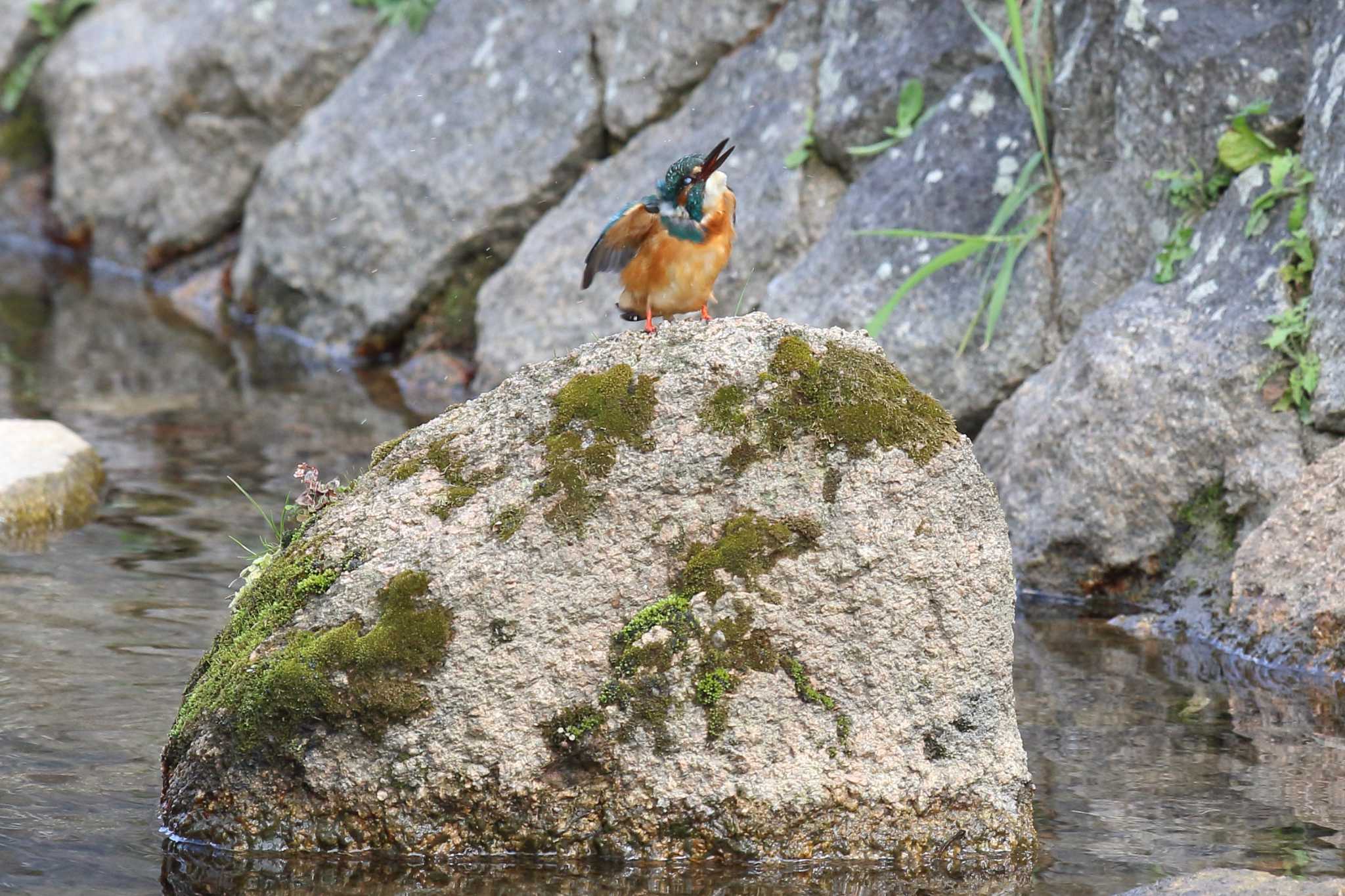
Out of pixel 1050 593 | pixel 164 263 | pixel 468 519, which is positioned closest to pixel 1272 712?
pixel 1050 593

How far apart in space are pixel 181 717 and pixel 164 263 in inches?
434

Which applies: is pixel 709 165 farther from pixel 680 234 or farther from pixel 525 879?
pixel 525 879

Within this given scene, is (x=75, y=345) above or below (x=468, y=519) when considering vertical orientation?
above

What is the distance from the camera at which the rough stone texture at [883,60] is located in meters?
8.86

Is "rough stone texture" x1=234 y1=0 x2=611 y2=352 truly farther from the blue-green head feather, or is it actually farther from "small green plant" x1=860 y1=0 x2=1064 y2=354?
the blue-green head feather

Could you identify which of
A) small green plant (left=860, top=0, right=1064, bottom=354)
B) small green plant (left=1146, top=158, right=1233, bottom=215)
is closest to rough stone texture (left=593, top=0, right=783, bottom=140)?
small green plant (left=860, top=0, right=1064, bottom=354)

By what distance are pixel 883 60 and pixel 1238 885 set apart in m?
6.32

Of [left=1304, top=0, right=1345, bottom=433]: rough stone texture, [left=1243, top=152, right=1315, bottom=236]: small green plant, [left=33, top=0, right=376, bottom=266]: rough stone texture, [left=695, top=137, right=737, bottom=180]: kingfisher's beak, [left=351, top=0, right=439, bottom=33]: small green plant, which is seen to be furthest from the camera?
[left=33, top=0, right=376, bottom=266]: rough stone texture

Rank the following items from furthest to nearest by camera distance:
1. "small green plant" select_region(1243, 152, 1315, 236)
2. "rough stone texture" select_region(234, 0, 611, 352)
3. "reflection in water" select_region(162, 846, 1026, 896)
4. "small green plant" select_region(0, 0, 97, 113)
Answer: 1. "small green plant" select_region(0, 0, 97, 113)
2. "rough stone texture" select_region(234, 0, 611, 352)
3. "small green plant" select_region(1243, 152, 1315, 236)
4. "reflection in water" select_region(162, 846, 1026, 896)

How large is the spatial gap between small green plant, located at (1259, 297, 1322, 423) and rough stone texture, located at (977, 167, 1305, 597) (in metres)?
0.06

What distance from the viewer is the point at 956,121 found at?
336 inches

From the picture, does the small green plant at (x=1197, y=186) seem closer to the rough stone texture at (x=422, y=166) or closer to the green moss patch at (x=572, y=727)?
the green moss patch at (x=572, y=727)

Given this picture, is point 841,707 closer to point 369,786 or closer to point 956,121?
point 369,786

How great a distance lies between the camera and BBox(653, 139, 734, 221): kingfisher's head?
4785 millimetres
